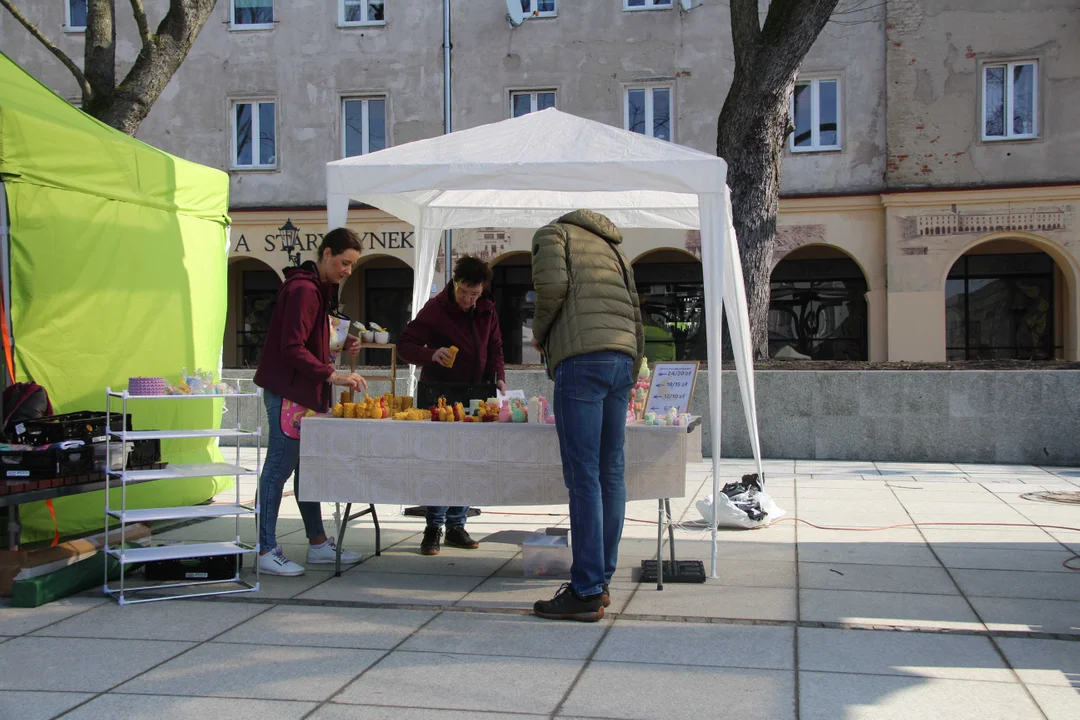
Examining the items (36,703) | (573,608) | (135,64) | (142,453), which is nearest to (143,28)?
(135,64)

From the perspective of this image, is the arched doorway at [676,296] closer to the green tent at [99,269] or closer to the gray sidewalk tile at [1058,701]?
the green tent at [99,269]

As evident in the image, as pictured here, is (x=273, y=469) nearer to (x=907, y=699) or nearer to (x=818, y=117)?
(x=907, y=699)

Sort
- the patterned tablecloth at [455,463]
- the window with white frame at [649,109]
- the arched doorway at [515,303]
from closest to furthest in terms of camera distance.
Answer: the patterned tablecloth at [455,463]
the window with white frame at [649,109]
the arched doorway at [515,303]

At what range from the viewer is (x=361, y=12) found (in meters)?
19.7

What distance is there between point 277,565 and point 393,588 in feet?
2.28

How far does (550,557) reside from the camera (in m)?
5.51

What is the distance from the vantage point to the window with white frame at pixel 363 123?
1978cm

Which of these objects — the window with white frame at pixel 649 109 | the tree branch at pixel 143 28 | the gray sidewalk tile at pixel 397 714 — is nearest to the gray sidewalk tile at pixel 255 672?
the gray sidewalk tile at pixel 397 714

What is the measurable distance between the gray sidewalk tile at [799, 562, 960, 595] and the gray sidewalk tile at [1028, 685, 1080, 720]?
1434 mm

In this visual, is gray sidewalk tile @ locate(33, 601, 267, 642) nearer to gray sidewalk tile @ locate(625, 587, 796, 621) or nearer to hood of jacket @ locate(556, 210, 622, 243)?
gray sidewalk tile @ locate(625, 587, 796, 621)

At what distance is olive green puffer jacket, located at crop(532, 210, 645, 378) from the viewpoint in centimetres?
453

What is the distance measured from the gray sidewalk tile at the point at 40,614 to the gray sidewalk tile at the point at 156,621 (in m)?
0.07

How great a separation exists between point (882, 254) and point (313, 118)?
11001 millimetres

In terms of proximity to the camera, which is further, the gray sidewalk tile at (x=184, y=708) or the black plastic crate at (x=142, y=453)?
the black plastic crate at (x=142, y=453)
